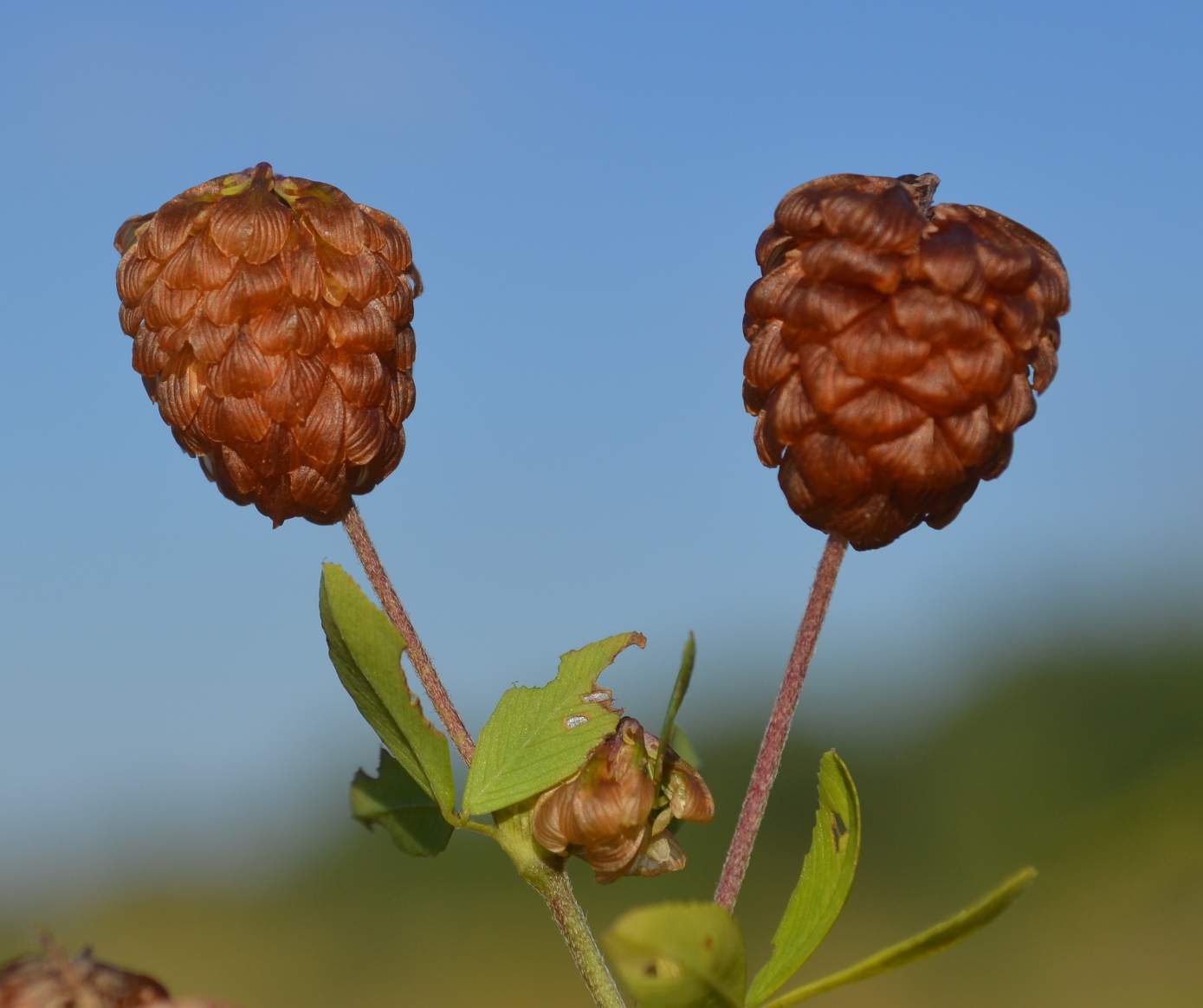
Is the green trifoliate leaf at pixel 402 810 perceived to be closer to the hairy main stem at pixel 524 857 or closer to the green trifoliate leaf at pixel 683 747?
the hairy main stem at pixel 524 857

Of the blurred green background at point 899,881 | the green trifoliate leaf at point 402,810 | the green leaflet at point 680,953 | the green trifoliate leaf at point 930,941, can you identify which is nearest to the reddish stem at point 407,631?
the green trifoliate leaf at point 402,810

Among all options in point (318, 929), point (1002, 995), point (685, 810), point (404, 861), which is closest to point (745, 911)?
point (1002, 995)

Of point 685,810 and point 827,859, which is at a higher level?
point 685,810

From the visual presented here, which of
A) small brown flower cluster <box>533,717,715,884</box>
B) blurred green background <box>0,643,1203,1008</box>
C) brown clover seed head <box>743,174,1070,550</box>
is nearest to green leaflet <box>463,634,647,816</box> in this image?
small brown flower cluster <box>533,717,715,884</box>

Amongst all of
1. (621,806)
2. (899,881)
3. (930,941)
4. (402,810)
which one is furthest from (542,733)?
(899,881)

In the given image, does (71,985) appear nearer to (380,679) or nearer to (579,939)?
(380,679)

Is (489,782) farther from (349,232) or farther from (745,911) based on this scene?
(745,911)

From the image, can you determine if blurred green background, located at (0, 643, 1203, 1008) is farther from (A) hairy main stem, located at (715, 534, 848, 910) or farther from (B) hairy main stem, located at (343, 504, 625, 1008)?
(A) hairy main stem, located at (715, 534, 848, 910)
